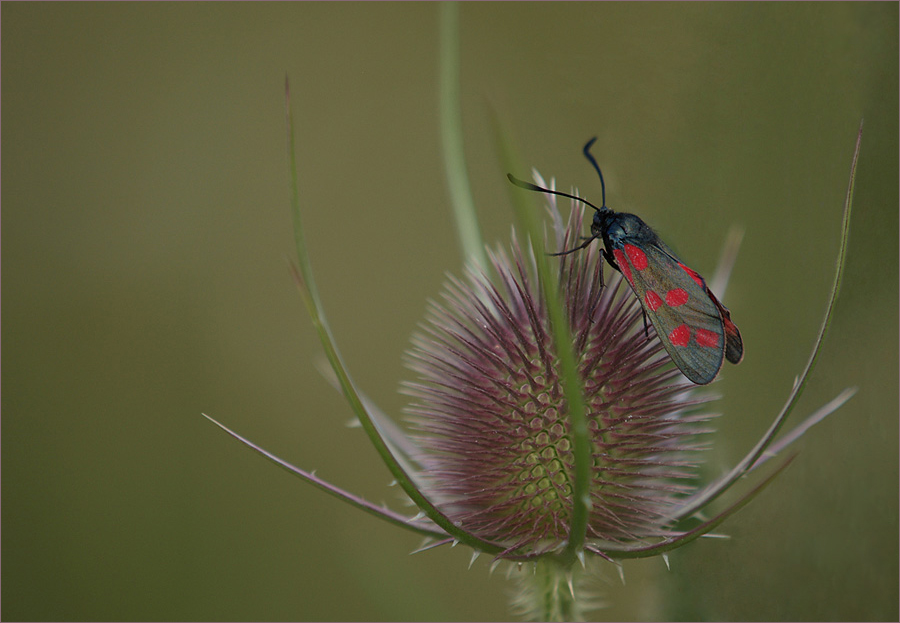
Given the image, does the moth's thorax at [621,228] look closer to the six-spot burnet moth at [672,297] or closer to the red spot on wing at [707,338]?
the six-spot burnet moth at [672,297]

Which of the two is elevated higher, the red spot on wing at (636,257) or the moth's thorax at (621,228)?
the moth's thorax at (621,228)

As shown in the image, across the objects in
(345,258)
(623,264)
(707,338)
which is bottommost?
(707,338)

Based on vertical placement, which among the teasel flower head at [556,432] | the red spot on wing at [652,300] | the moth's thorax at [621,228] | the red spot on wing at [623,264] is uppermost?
the moth's thorax at [621,228]

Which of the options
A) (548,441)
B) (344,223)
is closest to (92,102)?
(344,223)

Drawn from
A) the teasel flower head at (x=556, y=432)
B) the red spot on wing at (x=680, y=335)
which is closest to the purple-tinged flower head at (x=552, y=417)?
the teasel flower head at (x=556, y=432)

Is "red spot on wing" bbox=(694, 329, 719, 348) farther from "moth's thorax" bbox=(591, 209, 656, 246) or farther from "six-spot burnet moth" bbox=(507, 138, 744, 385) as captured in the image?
"moth's thorax" bbox=(591, 209, 656, 246)

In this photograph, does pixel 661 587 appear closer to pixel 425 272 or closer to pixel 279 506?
pixel 279 506

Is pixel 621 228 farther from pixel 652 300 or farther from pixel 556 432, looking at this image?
pixel 556 432

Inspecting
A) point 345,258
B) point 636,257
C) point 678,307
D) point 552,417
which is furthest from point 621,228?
point 345,258
